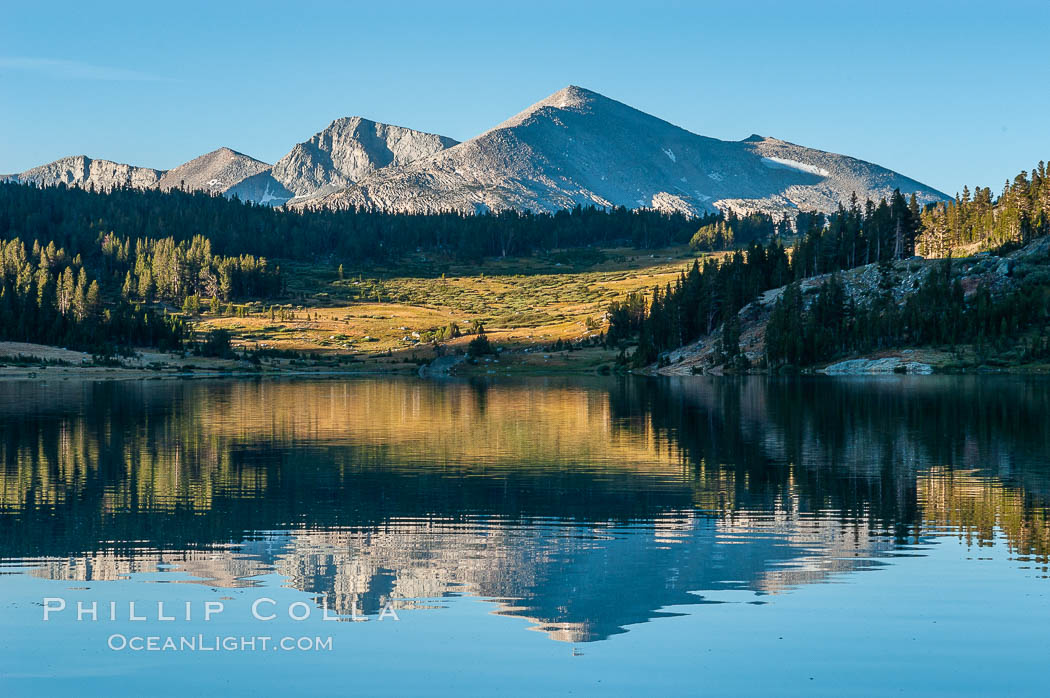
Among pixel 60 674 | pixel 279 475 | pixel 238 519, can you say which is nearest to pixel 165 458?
pixel 279 475

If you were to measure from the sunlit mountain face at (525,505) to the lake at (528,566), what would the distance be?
6.2 inches

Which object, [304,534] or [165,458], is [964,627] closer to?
[304,534]

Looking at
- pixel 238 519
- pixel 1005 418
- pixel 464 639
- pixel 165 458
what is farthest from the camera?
pixel 1005 418

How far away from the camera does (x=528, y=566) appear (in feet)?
87.9

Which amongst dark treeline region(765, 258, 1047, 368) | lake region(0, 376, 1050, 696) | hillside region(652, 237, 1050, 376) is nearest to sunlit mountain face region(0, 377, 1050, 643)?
lake region(0, 376, 1050, 696)

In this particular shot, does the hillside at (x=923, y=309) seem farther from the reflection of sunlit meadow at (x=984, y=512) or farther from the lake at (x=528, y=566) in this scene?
the reflection of sunlit meadow at (x=984, y=512)

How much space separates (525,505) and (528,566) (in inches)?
→ 381

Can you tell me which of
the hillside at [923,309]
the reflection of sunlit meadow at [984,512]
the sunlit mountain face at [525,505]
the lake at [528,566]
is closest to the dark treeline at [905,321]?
the hillside at [923,309]

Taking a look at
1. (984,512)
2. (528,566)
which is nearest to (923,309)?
(984,512)

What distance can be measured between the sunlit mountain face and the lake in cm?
16

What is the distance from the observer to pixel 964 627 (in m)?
21.1

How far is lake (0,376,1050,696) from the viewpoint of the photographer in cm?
1886

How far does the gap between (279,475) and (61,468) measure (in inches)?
424

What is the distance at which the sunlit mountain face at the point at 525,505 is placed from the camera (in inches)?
1001
